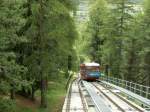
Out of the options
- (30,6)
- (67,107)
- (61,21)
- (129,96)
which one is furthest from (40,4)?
(129,96)

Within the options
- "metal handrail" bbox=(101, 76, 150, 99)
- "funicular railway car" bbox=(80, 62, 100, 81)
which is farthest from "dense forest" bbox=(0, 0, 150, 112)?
"metal handrail" bbox=(101, 76, 150, 99)

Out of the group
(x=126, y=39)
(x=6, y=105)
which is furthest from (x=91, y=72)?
(x=6, y=105)

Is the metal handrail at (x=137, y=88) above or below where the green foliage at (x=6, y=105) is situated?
below

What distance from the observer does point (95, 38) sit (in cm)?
8419

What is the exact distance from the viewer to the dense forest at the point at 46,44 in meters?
23.4

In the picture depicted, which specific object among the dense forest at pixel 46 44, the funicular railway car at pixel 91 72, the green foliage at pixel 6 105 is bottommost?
the funicular railway car at pixel 91 72

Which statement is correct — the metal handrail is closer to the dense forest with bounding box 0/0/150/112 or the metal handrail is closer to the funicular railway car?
the funicular railway car

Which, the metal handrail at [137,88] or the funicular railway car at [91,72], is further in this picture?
the funicular railway car at [91,72]

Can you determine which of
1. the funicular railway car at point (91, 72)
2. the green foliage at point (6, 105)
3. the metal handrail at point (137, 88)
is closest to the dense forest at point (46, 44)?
the green foliage at point (6, 105)

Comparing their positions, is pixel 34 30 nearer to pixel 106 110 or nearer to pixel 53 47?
pixel 53 47

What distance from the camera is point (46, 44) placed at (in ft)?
107

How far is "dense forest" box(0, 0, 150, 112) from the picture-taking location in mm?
23422

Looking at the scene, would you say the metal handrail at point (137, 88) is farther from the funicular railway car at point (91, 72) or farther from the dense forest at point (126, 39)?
the dense forest at point (126, 39)

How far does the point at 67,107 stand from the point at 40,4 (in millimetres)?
8343
